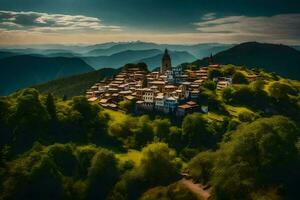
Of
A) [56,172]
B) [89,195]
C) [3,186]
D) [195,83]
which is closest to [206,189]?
[89,195]

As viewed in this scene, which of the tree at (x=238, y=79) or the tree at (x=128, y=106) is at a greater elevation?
the tree at (x=238, y=79)

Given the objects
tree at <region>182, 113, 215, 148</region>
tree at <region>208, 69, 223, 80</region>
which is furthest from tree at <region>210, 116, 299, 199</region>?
tree at <region>208, 69, 223, 80</region>

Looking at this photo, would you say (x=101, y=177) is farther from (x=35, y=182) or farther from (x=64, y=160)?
(x=35, y=182)

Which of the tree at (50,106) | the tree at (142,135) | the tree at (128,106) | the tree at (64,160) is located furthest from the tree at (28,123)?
the tree at (128,106)

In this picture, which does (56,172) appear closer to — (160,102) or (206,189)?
(206,189)

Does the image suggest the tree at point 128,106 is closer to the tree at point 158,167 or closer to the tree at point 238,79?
the tree at point 158,167
